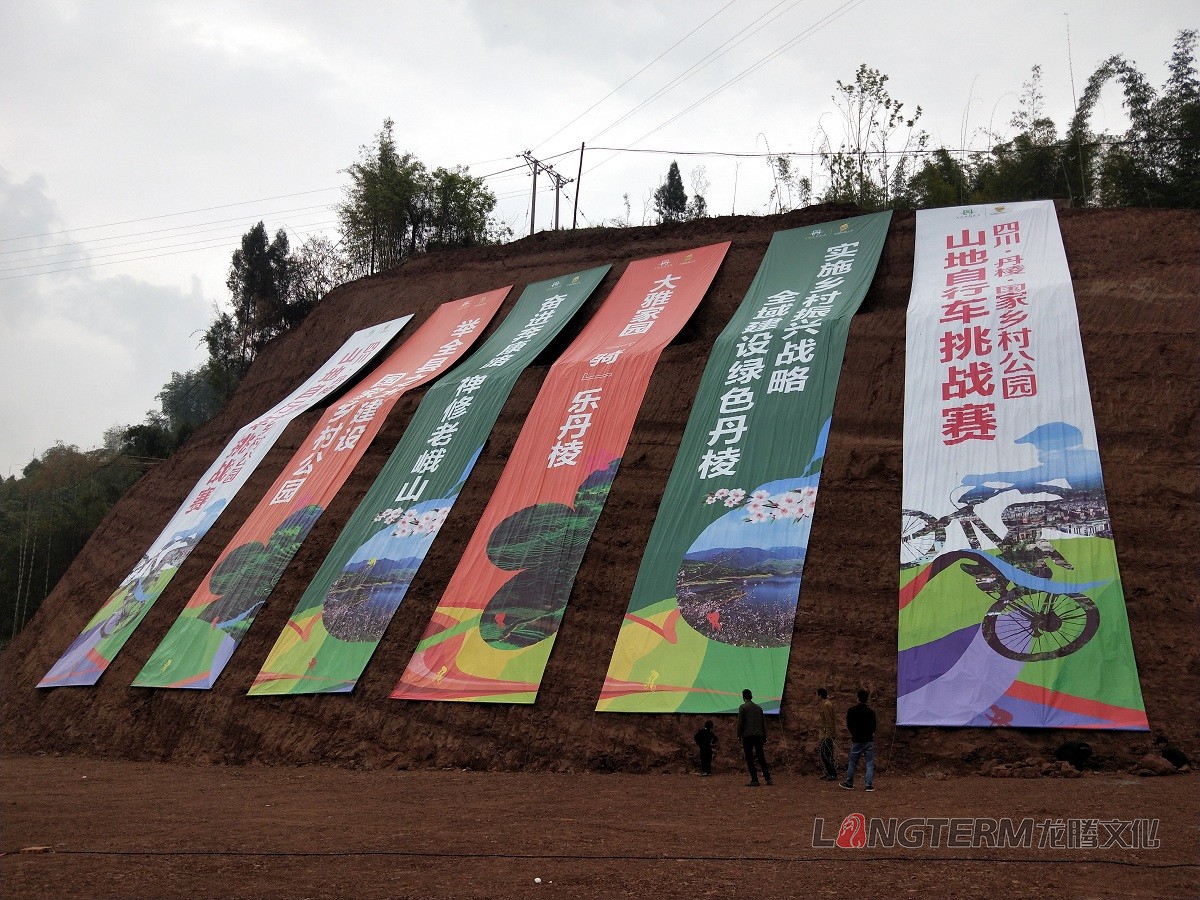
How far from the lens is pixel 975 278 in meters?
13.9

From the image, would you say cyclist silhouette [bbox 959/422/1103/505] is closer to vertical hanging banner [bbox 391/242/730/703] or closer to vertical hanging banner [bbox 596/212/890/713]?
vertical hanging banner [bbox 596/212/890/713]

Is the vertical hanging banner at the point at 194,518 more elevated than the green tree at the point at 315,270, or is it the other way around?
the green tree at the point at 315,270

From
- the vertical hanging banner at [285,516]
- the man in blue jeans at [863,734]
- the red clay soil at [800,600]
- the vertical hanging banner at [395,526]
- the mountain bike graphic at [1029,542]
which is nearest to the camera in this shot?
the man in blue jeans at [863,734]

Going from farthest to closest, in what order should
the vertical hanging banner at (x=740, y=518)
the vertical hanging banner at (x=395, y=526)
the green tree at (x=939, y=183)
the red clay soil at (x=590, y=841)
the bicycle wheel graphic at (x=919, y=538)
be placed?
the green tree at (x=939, y=183) → the vertical hanging banner at (x=395, y=526) → the bicycle wheel graphic at (x=919, y=538) → the vertical hanging banner at (x=740, y=518) → the red clay soil at (x=590, y=841)

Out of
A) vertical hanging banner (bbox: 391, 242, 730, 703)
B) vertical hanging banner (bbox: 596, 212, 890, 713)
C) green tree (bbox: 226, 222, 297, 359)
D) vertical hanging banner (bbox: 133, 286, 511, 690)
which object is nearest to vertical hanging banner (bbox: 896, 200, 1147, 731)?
vertical hanging banner (bbox: 596, 212, 890, 713)

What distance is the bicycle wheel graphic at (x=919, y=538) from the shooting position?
403 inches

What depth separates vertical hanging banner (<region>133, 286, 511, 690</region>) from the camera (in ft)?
46.2

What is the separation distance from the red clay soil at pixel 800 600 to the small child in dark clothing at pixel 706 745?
0.39 m

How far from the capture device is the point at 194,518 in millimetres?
17828

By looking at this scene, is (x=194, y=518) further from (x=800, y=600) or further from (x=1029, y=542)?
(x=1029, y=542)

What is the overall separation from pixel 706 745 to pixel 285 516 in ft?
31.4

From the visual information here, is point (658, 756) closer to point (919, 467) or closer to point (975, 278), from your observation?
point (919, 467)

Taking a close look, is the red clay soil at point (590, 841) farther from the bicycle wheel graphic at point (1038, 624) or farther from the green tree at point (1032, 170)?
the green tree at point (1032, 170)

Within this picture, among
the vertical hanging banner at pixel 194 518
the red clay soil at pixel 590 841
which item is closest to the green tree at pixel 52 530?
the vertical hanging banner at pixel 194 518
